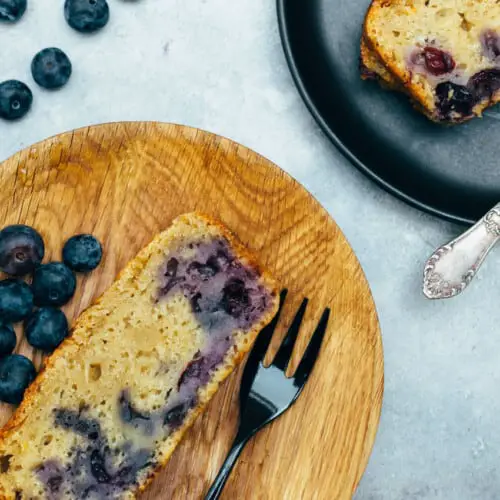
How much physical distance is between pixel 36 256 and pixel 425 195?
4.42 ft

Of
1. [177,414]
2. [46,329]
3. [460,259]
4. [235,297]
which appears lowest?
[460,259]

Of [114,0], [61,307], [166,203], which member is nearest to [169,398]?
[61,307]

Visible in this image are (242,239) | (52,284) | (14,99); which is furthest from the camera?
(14,99)

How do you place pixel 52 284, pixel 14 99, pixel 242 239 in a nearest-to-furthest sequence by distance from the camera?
pixel 52 284 < pixel 242 239 < pixel 14 99

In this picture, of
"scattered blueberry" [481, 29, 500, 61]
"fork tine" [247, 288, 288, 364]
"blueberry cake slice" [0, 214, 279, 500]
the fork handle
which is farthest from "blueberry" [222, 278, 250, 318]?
"scattered blueberry" [481, 29, 500, 61]

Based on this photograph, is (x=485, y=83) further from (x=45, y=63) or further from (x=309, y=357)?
(x=45, y=63)

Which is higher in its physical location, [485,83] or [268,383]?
[485,83]

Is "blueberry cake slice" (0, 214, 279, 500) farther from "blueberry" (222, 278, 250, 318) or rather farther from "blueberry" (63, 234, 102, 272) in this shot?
"blueberry" (63, 234, 102, 272)

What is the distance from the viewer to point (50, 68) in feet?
9.15

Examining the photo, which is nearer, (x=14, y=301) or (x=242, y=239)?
(x=14, y=301)

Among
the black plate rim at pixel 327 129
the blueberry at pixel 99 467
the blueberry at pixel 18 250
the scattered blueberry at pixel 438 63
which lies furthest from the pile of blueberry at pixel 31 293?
the scattered blueberry at pixel 438 63

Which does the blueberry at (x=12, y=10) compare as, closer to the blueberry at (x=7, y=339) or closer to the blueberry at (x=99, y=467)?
the blueberry at (x=7, y=339)

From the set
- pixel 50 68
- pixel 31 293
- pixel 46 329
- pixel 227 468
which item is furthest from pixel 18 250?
pixel 227 468

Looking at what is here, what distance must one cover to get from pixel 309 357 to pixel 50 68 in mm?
1342
